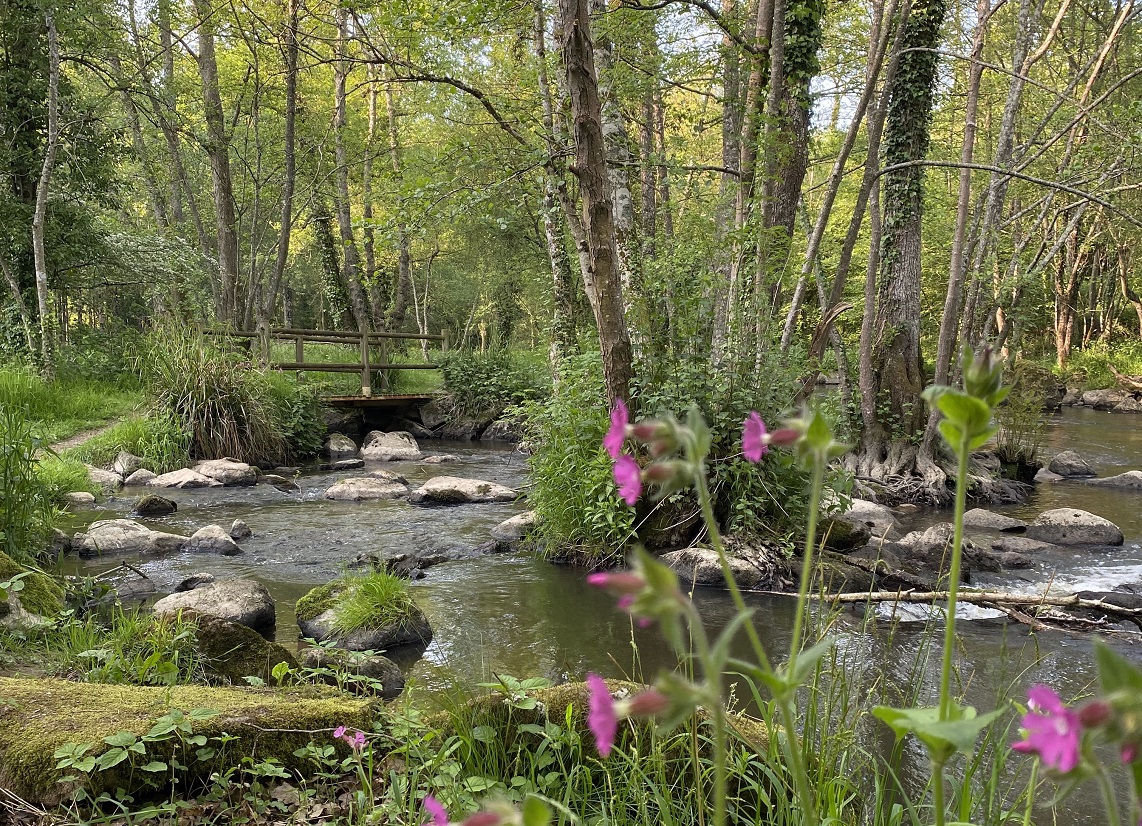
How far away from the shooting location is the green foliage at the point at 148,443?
31.8 ft

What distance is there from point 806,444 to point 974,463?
10.7 metres

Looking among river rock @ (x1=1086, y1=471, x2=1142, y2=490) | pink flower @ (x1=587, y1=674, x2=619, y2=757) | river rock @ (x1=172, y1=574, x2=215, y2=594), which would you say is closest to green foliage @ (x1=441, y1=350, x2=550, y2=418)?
river rock @ (x1=1086, y1=471, x2=1142, y2=490)

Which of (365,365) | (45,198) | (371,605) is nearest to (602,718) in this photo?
(371,605)

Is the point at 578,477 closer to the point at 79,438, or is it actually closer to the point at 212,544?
the point at 212,544

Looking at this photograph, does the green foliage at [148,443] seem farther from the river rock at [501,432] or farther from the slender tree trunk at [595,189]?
the slender tree trunk at [595,189]

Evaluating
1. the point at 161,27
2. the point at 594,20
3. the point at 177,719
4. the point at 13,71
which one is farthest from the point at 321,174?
the point at 177,719

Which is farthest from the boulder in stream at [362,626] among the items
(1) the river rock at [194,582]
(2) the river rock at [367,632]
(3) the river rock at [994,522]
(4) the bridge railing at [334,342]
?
(4) the bridge railing at [334,342]

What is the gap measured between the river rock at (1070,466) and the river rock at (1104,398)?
10648mm

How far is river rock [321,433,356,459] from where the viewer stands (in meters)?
12.5

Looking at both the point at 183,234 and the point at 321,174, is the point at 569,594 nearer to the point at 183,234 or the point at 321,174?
the point at 321,174

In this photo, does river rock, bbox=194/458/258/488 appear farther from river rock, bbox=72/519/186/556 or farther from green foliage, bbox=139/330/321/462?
river rock, bbox=72/519/186/556

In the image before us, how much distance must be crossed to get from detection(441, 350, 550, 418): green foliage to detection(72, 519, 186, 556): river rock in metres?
9.19

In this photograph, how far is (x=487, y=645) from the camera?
4.76m

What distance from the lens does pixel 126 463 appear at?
9.70 m
